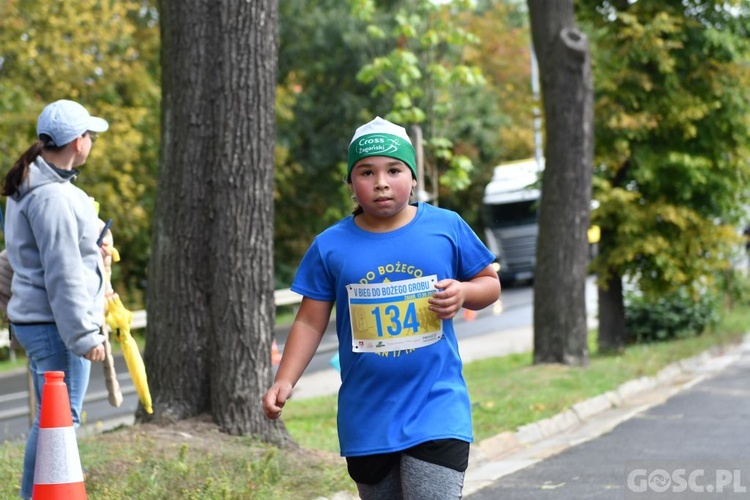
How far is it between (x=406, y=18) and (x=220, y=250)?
28.9 ft

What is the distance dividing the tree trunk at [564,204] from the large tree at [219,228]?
7262mm

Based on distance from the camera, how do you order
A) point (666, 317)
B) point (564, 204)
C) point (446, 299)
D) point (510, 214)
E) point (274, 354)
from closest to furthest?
point (446, 299) < point (274, 354) < point (564, 204) < point (666, 317) < point (510, 214)

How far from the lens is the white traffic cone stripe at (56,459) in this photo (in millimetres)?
5230

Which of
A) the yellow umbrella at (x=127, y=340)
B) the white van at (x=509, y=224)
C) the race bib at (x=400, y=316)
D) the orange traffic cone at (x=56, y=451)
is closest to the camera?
the race bib at (x=400, y=316)

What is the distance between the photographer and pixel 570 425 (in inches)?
424

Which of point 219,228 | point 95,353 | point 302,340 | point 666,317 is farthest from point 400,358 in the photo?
point 666,317

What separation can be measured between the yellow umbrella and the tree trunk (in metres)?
8.81

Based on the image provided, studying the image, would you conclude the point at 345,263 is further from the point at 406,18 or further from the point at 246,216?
the point at 406,18

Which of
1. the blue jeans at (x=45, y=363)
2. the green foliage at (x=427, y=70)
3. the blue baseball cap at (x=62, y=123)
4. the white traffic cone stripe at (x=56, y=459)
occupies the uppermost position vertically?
the green foliage at (x=427, y=70)

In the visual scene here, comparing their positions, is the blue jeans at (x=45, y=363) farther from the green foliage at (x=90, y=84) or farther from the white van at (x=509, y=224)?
the white van at (x=509, y=224)

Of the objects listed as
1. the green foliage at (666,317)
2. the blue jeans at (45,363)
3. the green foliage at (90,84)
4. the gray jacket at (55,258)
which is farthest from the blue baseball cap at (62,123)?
the green foliage at (90,84)

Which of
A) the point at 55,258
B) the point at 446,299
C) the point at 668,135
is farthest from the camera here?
the point at 668,135

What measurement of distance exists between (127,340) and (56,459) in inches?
46.1

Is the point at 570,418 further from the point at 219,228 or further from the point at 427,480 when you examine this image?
the point at 427,480
